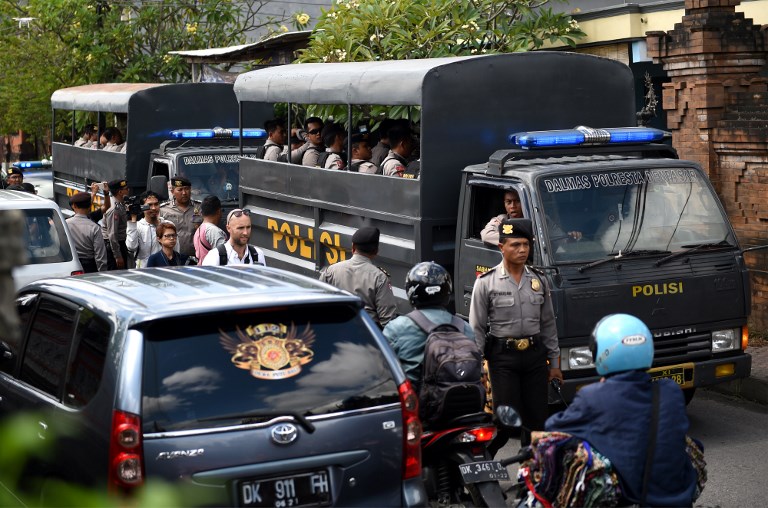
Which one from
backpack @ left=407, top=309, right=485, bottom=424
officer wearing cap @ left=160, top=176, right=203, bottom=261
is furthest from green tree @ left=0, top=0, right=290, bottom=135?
backpack @ left=407, top=309, right=485, bottom=424

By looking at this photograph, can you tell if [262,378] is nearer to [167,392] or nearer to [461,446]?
[167,392]

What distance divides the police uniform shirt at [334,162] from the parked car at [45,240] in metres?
2.55

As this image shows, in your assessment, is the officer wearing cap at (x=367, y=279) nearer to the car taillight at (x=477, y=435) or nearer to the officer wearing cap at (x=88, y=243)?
the car taillight at (x=477, y=435)

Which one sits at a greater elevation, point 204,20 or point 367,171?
point 204,20

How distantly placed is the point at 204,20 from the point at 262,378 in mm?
21536

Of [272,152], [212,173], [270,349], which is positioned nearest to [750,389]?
[272,152]

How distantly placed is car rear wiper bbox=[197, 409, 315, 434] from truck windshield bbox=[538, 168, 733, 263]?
12.1ft

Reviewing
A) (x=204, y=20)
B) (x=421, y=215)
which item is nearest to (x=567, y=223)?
(x=421, y=215)

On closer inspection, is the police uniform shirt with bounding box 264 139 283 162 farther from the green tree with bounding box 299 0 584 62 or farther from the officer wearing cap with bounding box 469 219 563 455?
the officer wearing cap with bounding box 469 219 563 455

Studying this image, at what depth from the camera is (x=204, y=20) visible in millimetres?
24922

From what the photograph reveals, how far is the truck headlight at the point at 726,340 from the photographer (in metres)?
8.19

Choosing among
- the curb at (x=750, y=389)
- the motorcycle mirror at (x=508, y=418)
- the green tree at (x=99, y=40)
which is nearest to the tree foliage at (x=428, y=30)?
the curb at (x=750, y=389)

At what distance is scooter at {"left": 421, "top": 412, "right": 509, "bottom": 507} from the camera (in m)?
5.38

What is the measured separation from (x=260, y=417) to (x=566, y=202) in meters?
4.17
